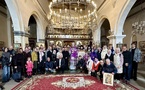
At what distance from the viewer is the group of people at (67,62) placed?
5.49m

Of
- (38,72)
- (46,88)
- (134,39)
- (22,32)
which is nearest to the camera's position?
(46,88)

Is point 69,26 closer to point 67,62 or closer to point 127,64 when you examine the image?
point 67,62

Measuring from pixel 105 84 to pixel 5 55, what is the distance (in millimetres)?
4557

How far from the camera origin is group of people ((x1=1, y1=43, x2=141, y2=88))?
549cm

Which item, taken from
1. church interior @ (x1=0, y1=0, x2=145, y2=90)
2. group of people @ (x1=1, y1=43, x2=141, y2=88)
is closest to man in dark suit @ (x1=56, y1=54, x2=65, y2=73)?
group of people @ (x1=1, y1=43, x2=141, y2=88)

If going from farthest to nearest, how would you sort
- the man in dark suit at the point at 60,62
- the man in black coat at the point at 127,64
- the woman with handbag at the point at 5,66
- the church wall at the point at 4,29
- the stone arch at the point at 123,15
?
the church wall at the point at 4,29 → the man in dark suit at the point at 60,62 → the stone arch at the point at 123,15 → the woman with handbag at the point at 5,66 → the man in black coat at the point at 127,64

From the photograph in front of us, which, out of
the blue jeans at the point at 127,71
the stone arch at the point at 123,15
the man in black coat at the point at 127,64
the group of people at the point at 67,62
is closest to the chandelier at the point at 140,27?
the stone arch at the point at 123,15

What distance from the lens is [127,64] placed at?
5473mm

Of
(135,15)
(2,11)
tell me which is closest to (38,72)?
(2,11)

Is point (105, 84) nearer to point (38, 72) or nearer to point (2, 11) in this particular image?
point (38, 72)

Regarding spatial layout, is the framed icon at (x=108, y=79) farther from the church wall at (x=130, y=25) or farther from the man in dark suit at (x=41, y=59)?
the church wall at (x=130, y=25)

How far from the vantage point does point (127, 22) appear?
1260 centimetres

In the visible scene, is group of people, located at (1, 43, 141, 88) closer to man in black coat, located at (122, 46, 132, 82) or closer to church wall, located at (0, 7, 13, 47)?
man in black coat, located at (122, 46, 132, 82)

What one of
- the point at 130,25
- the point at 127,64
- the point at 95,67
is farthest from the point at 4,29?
the point at 130,25
